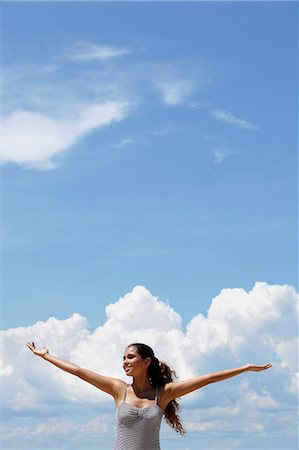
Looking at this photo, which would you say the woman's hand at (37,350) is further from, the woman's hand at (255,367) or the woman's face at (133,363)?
the woman's hand at (255,367)

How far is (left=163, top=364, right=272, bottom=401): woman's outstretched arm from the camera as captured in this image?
31.6ft

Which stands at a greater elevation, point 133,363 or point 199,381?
point 133,363

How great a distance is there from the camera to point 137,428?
31.2 feet

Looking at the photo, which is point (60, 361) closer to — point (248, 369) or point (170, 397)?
point (170, 397)

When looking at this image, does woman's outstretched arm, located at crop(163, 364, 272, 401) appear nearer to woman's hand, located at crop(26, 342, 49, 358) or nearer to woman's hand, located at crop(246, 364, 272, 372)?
woman's hand, located at crop(246, 364, 272, 372)

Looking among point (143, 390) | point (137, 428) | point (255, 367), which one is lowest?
point (137, 428)

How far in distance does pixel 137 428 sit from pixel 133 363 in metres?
0.78

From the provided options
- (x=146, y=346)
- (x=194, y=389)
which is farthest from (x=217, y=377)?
(x=146, y=346)

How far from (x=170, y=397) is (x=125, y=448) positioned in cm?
86

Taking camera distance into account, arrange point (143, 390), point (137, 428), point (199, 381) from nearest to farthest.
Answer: point (137, 428)
point (199, 381)
point (143, 390)

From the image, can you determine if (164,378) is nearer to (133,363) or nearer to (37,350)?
(133,363)

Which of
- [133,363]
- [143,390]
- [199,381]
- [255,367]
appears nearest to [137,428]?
[143,390]

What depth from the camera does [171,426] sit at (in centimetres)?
1010

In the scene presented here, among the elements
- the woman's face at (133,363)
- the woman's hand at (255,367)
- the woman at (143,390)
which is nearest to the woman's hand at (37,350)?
the woman at (143,390)
